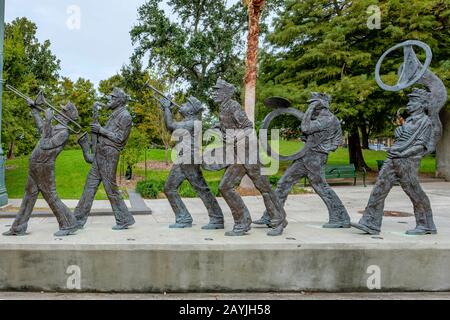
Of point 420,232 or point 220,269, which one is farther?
point 420,232

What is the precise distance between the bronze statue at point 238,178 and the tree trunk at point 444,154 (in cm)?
1629

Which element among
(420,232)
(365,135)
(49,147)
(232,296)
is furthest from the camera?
(365,135)

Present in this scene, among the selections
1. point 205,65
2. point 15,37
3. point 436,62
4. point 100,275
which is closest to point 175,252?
point 100,275

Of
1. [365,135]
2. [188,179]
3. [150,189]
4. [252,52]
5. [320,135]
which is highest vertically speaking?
[252,52]

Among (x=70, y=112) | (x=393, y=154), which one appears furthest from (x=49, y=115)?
(x=393, y=154)

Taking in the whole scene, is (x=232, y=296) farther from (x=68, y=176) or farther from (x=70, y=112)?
(x=68, y=176)

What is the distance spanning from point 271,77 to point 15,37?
37.6ft

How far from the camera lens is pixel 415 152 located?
21.4 ft

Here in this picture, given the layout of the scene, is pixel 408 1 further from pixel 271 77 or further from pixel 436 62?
pixel 271 77

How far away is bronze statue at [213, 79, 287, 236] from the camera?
6598 millimetres

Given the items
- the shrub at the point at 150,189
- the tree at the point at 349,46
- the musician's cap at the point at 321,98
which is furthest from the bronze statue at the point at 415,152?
the tree at the point at 349,46

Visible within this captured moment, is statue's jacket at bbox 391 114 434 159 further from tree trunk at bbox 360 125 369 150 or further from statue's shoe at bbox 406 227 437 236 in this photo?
tree trunk at bbox 360 125 369 150

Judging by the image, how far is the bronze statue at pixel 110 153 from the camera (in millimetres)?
6820

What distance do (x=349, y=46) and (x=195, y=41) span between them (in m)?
9.21
